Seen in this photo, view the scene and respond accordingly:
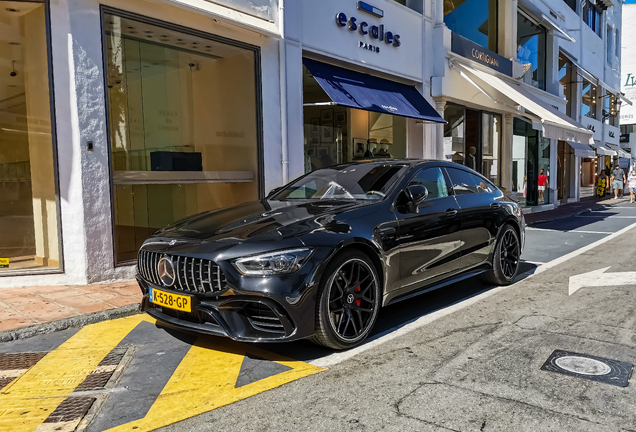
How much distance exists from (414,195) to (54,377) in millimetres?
3203

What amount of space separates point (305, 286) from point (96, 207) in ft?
13.3

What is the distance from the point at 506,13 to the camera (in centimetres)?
1756

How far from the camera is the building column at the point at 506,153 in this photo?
58.9 feet

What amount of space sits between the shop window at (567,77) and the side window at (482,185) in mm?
20018

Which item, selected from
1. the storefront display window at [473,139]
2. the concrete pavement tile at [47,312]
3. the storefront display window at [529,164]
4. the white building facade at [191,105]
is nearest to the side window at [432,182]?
the concrete pavement tile at [47,312]

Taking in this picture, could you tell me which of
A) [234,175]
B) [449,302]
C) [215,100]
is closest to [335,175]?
[449,302]

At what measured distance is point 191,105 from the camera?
928cm

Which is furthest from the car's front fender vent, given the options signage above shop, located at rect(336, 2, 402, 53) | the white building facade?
signage above shop, located at rect(336, 2, 402, 53)

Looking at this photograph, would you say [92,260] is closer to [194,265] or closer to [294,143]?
[194,265]

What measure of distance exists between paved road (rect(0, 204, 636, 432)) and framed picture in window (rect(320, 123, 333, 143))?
6535 millimetres

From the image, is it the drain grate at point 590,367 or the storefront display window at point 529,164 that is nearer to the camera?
the drain grate at point 590,367

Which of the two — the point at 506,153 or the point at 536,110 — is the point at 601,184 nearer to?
the point at 506,153

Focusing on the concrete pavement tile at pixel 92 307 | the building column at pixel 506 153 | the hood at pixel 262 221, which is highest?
the building column at pixel 506 153

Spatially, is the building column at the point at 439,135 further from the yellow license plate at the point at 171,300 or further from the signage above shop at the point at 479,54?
the yellow license plate at the point at 171,300
